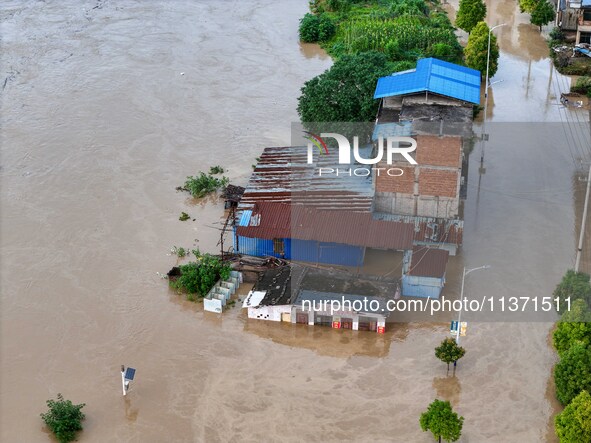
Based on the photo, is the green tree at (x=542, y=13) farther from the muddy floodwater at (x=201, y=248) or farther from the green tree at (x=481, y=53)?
the green tree at (x=481, y=53)

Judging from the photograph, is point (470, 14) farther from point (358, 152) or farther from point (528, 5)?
A: point (358, 152)

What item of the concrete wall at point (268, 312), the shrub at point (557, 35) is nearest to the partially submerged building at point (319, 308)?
the concrete wall at point (268, 312)

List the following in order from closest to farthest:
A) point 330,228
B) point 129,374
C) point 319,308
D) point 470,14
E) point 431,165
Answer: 1. point 129,374
2. point 319,308
3. point 330,228
4. point 431,165
5. point 470,14

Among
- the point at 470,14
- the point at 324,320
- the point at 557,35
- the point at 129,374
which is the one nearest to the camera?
the point at 129,374

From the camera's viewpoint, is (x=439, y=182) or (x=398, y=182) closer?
(x=439, y=182)

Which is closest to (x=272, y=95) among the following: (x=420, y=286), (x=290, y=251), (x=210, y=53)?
(x=210, y=53)

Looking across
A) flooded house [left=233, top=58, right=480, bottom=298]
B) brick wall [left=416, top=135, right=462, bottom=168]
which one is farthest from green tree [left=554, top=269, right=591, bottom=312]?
brick wall [left=416, top=135, right=462, bottom=168]

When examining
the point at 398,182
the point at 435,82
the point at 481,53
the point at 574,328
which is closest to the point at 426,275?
the point at 398,182
